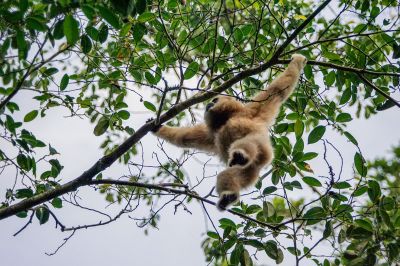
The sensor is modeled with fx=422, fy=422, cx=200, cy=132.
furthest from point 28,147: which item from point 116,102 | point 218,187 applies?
point 218,187

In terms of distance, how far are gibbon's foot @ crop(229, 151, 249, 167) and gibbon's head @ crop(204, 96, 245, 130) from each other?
1.06m

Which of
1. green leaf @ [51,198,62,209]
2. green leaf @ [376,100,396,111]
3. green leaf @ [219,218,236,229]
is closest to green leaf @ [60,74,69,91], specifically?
green leaf @ [51,198,62,209]

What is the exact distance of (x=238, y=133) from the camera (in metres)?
5.45

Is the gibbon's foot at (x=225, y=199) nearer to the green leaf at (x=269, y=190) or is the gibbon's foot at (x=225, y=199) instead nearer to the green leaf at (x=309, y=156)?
the green leaf at (x=269, y=190)

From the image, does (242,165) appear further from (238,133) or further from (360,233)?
(360,233)

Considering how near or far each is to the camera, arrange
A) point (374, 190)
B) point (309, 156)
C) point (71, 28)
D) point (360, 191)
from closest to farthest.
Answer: point (71, 28)
point (374, 190)
point (360, 191)
point (309, 156)

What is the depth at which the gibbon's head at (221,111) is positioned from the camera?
5871mm

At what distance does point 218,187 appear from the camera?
4.59m

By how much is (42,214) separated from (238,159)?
221cm

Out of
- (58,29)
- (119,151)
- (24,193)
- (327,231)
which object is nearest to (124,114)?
(119,151)

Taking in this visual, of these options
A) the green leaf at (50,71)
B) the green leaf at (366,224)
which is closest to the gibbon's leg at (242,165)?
the green leaf at (366,224)

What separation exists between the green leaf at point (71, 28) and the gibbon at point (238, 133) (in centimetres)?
158

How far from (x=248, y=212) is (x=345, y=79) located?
1992 millimetres

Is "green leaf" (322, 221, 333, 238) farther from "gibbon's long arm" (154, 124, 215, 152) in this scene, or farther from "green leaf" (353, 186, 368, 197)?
"gibbon's long arm" (154, 124, 215, 152)
